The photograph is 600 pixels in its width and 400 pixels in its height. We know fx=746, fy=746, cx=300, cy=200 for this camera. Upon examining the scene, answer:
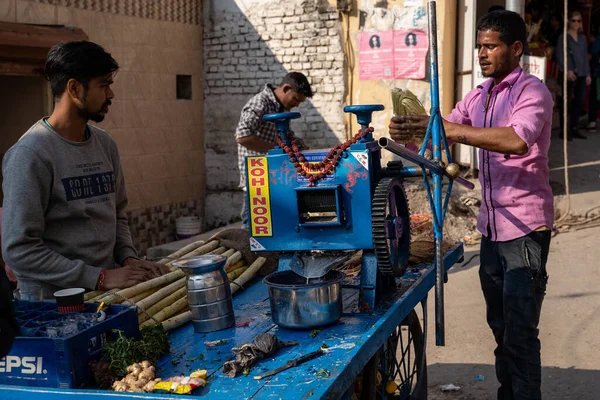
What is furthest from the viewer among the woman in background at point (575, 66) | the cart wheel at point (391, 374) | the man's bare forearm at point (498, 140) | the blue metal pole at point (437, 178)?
the woman in background at point (575, 66)

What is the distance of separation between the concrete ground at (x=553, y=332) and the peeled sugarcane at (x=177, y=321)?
2477 mm

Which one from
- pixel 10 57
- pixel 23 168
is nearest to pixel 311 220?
pixel 23 168

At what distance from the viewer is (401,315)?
3.14 m

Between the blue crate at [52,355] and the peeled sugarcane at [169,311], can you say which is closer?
the blue crate at [52,355]

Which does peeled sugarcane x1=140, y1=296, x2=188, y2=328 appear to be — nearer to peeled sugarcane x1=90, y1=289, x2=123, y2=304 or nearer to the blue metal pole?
Answer: peeled sugarcane x1=90, y1=289, x2=123, y2=304

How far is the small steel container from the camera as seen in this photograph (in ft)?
9.24

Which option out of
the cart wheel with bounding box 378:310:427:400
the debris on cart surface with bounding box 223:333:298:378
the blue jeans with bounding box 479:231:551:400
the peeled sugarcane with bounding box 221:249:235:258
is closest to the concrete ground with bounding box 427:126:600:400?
the cart wheel with bounding box 378:310:427:400

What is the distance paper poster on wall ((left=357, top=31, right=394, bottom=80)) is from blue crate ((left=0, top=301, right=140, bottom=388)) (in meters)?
7.57

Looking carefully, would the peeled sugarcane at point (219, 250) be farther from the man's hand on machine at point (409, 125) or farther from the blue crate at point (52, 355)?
the blue crate at point (52, 355)

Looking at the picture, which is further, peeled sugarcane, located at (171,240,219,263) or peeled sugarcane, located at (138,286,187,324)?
peeled sugarcane, located at (171,240,219,263)

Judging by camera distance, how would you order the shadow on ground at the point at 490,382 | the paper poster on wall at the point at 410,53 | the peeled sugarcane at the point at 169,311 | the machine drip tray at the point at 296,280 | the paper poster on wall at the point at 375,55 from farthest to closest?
1. the paper poster on wall at the point at 375,55
2. the paper poster on wall at the point at 410,53
3. the shadow on ground at the point at 490,382
4. the peeled sugarcane at the point at 169,311
5. the machine drip tray at the point at 296,280

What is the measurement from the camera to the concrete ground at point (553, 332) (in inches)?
198

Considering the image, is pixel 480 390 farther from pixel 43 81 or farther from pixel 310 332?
pixel 43 81

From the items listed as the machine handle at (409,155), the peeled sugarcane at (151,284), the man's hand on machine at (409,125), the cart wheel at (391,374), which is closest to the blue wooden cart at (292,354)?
the cart wheel at (391,374)
